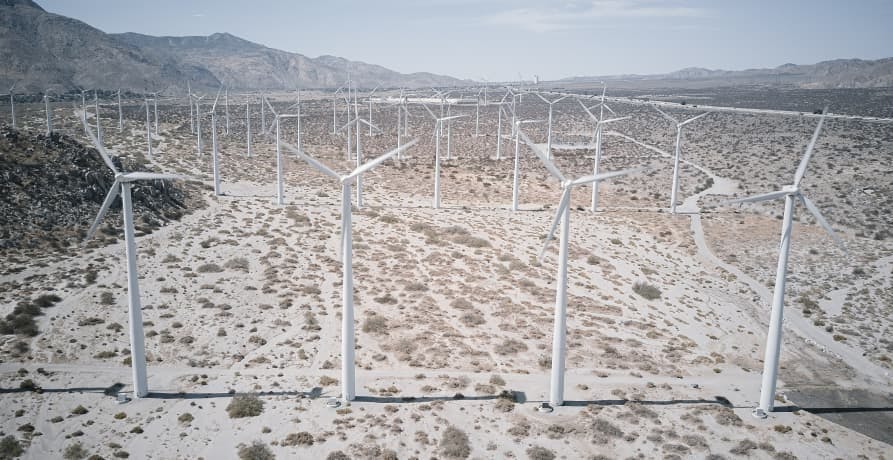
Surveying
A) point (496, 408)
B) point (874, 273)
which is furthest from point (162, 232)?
point (874, 273)

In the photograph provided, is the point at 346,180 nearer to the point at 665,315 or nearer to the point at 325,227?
the point at 665,315

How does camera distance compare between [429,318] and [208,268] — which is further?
[208,268]

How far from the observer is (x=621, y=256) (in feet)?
179

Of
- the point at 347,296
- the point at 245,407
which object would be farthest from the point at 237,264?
the point at 347,296

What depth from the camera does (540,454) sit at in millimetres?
24250

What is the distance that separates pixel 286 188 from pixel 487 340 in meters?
50.2

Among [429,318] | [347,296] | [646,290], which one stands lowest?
[429,318]

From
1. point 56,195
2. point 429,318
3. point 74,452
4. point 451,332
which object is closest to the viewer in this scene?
point 74,452

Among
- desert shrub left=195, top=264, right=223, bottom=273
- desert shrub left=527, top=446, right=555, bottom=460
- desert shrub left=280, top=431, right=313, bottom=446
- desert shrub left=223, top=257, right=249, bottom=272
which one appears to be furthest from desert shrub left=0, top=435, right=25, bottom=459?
desert shrub left=223, top=257, right=249, bottom=272

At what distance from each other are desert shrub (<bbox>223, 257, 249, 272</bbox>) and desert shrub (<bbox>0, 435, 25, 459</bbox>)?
23.4 meters

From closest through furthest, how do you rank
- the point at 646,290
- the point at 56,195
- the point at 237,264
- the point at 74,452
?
the point at 74,452 → the point at 646,290 → the point at 237,264 → the point at 56,195

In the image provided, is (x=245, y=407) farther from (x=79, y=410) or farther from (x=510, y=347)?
(x=510, y=347)

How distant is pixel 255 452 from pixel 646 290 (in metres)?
31.4

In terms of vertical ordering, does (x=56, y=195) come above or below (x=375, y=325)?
above
